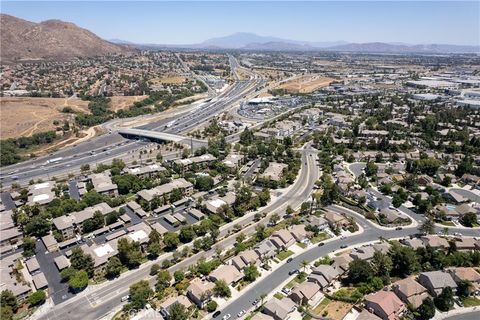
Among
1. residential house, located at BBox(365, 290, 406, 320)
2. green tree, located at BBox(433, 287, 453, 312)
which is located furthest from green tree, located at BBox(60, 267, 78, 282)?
green tree, located at BBox(433, 287, 453, 312)

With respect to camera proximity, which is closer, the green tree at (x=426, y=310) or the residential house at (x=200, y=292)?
the green tree at (x=426, y=310)

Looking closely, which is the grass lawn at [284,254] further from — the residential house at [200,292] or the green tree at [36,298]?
the green tree at [36,298]

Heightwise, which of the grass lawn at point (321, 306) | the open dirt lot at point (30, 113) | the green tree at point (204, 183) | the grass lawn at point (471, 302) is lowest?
the grass lawn at point (471, 302)

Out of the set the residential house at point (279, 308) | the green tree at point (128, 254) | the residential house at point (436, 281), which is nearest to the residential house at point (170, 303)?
the green tree at point (128, 254)

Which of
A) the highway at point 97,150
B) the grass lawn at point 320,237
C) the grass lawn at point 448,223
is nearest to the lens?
the grass lawn at point 320,237

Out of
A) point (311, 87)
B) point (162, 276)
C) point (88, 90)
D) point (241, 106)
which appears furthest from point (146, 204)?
point (311, 87)

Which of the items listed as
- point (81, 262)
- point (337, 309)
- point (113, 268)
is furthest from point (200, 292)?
point (81, 262)
